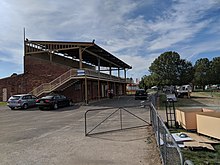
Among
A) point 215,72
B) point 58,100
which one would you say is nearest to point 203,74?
point 215,72

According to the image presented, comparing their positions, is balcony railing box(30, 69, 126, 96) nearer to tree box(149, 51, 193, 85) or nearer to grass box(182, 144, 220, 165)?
grass box(182, 144, 220, 165)

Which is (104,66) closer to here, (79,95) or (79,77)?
(79,95)

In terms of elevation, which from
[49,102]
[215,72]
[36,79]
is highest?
[215,72]

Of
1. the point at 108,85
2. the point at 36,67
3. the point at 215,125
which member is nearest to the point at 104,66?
the point at 108,85

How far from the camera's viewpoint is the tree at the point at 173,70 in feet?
224

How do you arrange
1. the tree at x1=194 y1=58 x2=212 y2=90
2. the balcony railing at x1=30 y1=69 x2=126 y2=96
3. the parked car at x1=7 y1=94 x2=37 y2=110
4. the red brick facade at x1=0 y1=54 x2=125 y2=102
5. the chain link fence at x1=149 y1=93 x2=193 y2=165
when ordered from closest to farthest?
the chain link fence at x1=149 y1=93 x2=193 y2=165, the parked car at x1=7 y1=94 x2=37 y2=110, the balcony railing at x1=30 y1=69 x2=126 y2=96, the red brick facade at x1=0 y1=54 x2=125 y2=102, the tree at x1=194 y1=58 x2=212 y2=90

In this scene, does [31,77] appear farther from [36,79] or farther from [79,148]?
[79,148]

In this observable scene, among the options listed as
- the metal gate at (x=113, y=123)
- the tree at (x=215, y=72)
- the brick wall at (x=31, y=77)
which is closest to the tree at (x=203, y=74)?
the tree at (x=215, y=72)

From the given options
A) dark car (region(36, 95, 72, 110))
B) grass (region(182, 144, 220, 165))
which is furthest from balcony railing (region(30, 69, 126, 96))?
grass (region(182, 144, 220, 165))

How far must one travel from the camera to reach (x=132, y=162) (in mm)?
5719

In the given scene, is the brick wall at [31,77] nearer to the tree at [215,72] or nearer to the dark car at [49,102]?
the dark car at [49,102]

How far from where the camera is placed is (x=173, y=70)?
68688 mm

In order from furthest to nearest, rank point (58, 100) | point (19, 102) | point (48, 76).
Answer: point (48, 76) < point (19, 102) < point (58, 100)

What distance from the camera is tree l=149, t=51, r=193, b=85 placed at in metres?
68.4
